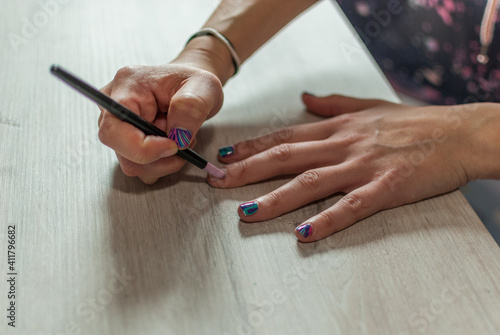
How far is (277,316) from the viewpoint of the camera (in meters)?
0.54

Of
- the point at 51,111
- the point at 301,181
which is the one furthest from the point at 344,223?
the point at 51,111

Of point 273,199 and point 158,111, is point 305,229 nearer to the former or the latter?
point 273,199

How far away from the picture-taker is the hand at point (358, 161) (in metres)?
0.65

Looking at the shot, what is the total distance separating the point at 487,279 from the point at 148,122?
17.3 inches

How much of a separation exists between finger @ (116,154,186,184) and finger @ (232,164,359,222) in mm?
105

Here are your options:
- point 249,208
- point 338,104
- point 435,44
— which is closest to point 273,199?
point 249,208

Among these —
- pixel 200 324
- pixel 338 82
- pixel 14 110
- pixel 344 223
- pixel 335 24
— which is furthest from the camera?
pixel 335 24

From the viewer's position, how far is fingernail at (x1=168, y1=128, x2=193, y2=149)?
2.06 ft

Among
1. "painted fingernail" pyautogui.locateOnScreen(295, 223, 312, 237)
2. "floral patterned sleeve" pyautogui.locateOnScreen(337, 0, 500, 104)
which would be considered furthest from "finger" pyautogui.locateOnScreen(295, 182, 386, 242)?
"floral patterned sleeve" pyautogui.locateOnScreen(337, 0, 500, 104)

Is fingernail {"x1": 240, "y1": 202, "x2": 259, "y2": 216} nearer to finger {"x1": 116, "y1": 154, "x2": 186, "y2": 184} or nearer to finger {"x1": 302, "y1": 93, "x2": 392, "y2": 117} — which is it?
finger {"x1": 116, "y1": 154, "x2": 186, "y2": 184}

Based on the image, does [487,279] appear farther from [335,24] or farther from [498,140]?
[335,24]

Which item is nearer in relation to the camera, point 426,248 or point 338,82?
point 426,248

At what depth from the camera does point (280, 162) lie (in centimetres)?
70

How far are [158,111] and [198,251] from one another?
0.21 meters
